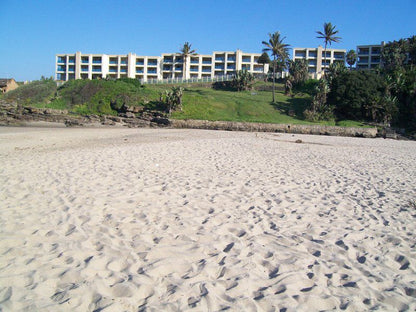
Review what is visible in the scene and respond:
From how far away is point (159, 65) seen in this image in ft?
264

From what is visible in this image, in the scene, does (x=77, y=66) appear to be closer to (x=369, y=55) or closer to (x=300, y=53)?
(x=300, y=53)

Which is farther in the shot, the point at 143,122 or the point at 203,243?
the point at 143,122

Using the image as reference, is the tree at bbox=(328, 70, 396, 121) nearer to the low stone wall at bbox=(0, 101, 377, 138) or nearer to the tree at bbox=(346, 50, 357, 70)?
the low stone wall at bbox=(0, 101, 377, 138)

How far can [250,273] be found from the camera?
3.29 metres

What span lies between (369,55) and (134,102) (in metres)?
68.8

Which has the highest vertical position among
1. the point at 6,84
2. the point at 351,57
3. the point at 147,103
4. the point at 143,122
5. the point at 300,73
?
the point at 351,57

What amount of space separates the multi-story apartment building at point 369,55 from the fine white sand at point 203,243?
83.0 m

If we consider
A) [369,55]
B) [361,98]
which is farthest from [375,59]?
[361,98]

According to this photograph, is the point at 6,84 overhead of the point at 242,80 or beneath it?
beneath

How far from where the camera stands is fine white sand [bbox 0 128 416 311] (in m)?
2.87

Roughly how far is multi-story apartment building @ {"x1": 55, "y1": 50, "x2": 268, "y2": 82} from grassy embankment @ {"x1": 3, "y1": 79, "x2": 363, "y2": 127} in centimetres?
4085

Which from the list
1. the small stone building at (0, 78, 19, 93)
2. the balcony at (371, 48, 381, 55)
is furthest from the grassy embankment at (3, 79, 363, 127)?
the balcony at (371, 48, 381, 55)

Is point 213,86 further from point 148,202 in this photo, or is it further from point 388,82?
point 148,202

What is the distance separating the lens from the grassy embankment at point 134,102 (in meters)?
33.8
